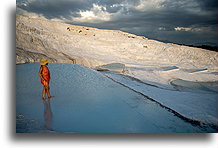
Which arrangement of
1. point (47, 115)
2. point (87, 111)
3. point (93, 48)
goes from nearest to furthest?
point (47, 115) < point (87, 111) < point (93, 48)

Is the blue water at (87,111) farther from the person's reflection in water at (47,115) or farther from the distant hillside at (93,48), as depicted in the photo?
the distant hillside at (93,48)

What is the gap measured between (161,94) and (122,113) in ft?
2.80

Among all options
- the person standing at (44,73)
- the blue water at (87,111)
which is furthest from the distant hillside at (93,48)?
the person standing at (44,73)

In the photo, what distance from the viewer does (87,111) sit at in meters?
1.96

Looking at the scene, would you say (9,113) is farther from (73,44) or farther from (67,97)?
(73,44)

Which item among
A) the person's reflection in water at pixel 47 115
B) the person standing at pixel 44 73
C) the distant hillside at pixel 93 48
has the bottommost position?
the person's reflection in water at pixel 47 115

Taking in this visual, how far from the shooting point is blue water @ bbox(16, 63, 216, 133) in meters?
1.79

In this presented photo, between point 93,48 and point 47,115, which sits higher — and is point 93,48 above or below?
above

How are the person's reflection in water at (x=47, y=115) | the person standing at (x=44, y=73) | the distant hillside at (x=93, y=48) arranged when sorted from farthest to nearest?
the distant hillside at (x=93, y=48)
the person standing at (x=44, y=73)
the person's reflection in water at (x=47, y=115)

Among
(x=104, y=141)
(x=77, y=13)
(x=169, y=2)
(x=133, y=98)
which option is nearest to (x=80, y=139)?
(x=104, y=141)

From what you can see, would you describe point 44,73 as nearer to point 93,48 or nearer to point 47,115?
point 47,115

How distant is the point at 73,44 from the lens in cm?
387

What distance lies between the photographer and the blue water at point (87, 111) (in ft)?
5.87

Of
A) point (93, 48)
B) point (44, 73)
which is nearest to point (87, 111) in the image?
point (44, 73)
